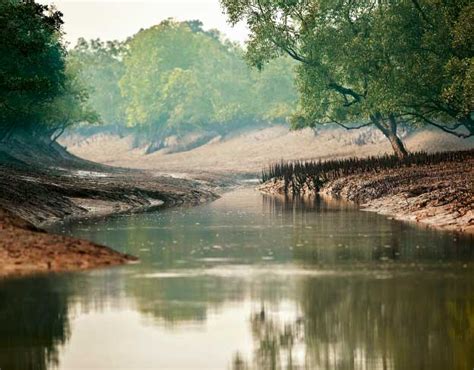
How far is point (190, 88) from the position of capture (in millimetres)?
147375

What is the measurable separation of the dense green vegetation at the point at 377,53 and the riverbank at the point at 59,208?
10925mm

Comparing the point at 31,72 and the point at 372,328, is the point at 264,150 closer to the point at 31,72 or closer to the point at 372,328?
the point at 31,72

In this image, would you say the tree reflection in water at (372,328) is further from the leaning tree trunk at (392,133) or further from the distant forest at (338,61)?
the leaning tree trunk at (392,133)

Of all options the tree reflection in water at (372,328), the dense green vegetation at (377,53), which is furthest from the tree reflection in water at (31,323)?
the dense green vegetation at (377,53)

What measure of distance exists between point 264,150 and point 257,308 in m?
106

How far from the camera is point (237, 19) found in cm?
7169

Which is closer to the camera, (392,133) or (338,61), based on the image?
(338,61)

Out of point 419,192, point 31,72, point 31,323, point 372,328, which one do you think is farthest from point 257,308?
point 31,72

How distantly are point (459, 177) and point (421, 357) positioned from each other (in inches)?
1161

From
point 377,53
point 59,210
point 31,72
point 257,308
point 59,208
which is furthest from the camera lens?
point 377,53

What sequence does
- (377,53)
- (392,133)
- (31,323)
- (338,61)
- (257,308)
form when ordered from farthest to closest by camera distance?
(392,133) → (338,61) → (377,53) → (257,308) → (31,323)

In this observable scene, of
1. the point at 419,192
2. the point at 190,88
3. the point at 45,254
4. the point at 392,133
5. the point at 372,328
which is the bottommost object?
the point at 372,328

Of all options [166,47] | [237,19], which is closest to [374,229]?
[237,19]

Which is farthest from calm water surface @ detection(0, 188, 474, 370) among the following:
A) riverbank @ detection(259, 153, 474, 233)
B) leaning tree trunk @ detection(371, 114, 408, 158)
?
leaning tree trunk @ detection(371, 114, 408, 158)
